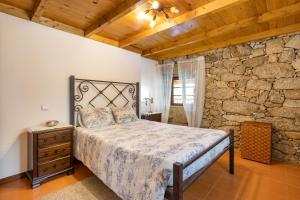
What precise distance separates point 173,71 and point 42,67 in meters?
3.45

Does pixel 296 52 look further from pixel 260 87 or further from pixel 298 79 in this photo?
pixel 260 87

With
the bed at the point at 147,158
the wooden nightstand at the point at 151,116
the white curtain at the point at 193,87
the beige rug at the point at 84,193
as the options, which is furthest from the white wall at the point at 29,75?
the white curtain at the point at 193,87

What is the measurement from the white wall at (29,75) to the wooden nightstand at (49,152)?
22 cm

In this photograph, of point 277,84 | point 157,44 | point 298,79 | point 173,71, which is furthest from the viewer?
point 173,71

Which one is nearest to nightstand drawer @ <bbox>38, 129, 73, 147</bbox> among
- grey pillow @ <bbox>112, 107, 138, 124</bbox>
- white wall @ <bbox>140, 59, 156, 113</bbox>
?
grey pillow @ <bbox>112, 107, 138, 124</bbox>

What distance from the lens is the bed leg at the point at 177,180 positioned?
1338mm

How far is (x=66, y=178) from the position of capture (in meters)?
2.56

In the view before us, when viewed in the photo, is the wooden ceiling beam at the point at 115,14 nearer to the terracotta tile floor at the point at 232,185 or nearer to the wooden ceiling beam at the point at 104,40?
the wooden ceiling beam at the point at 104,40

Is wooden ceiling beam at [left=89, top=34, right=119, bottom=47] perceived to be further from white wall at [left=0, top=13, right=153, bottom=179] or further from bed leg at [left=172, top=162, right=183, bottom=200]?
bed leg at [left=172, top=162, right=183, bottom=200]

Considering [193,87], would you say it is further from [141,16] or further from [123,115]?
[141,16]

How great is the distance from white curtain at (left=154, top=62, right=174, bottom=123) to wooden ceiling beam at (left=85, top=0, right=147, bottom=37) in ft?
8.42

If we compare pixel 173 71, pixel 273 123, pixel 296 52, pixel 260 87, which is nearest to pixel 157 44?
pixel 173 71

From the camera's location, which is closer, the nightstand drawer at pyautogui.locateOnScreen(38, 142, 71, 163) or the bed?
the bed

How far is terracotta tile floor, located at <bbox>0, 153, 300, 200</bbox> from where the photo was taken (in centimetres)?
212
